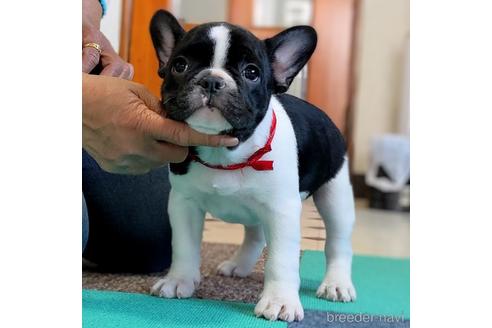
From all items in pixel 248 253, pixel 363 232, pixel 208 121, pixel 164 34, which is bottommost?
pixel 363 232

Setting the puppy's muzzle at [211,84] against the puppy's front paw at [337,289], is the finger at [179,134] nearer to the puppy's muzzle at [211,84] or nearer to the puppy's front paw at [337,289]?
the puppy's muzzle at [211,84]

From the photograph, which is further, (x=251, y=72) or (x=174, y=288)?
(x=174, y=288)

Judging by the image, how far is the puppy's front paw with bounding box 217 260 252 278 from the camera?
3.49ft

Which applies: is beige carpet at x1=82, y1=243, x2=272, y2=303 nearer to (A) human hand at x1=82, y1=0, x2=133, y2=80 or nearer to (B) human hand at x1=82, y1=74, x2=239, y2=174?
(B) human hand at x1=82, y1=74, x2=239, y2=174

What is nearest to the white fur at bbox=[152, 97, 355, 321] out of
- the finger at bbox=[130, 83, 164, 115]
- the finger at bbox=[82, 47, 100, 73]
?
the finger at bbox=[130, 83, 164, 115]

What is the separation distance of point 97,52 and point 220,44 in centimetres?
22

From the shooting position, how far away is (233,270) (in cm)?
110

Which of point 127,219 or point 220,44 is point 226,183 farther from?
point 127,219

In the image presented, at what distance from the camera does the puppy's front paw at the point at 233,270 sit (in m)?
1.06

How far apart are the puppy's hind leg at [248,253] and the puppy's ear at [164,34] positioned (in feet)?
1.01

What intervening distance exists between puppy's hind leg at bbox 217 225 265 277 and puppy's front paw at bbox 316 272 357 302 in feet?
0.40

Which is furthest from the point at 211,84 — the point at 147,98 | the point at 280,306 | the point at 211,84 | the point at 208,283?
the point at 208,283
